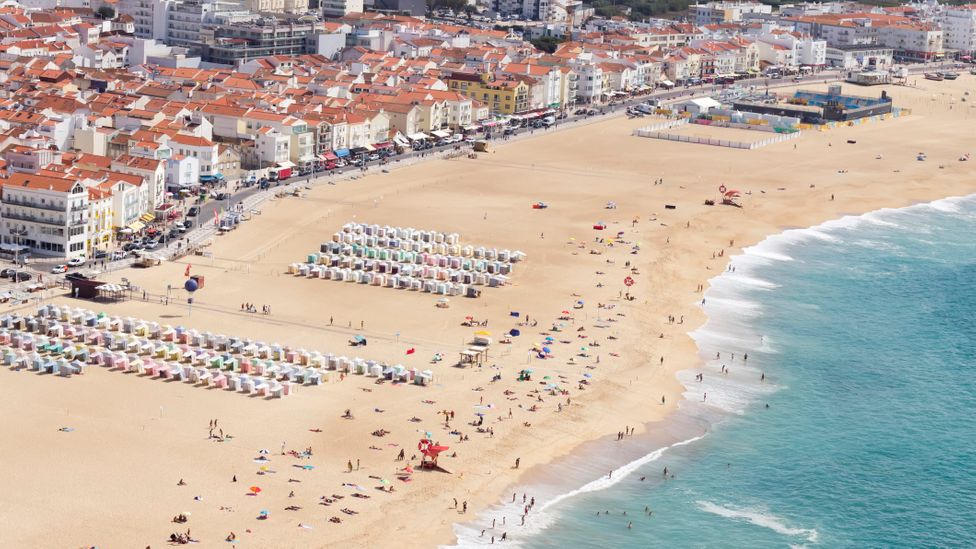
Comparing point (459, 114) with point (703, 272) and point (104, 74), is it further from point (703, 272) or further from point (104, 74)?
point (703, 272)

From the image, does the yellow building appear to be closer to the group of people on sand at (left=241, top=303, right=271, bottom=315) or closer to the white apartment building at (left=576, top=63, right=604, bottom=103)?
the white apartment building at (left=576, top=63, right=604, bottom=103)

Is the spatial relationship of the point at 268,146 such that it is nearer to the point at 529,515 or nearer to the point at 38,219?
the point at 38,219

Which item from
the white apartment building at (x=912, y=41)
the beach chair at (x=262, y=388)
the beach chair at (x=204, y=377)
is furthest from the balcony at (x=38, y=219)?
the white apartment building at (x=912, y=41)

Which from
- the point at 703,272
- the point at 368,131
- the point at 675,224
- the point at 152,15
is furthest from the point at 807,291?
the point at 152,15

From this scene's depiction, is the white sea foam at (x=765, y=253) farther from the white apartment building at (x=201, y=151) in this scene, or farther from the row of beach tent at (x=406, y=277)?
the white apartment building at (x=201, y=151)

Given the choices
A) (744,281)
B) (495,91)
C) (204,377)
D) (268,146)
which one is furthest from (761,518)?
(495,91)

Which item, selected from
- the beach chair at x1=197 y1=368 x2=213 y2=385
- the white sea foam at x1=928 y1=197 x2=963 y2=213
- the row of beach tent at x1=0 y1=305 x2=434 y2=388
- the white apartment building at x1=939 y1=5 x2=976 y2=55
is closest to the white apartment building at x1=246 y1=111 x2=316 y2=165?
the row of beach tent at x1=0 y1=305 x2=434 y2=388
